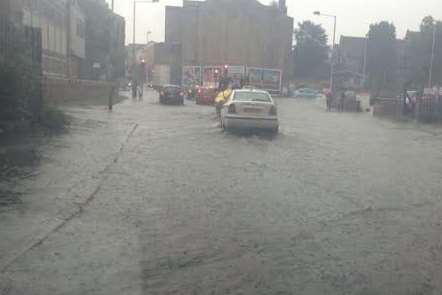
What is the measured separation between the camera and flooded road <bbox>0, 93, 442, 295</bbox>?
231 inches

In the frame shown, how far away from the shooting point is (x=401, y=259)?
6699 millimetres

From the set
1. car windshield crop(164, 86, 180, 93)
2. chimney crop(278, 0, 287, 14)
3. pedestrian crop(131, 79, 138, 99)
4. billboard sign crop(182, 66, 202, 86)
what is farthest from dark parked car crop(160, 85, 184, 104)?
chimney crop(278, 0, 287, 14)

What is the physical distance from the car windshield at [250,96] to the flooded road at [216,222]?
17.0 feet

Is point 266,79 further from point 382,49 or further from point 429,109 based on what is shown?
point 429,109

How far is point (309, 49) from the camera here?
4028 inches

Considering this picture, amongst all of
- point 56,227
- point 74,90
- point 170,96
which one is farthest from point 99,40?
point 56,227

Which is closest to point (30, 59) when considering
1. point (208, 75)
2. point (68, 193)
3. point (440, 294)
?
point (68, 193)

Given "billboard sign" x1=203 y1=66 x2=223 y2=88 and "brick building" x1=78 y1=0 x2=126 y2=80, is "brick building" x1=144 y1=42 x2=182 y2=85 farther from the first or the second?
"billboard sign" x1=203 y1=66 x2=223 y2=88

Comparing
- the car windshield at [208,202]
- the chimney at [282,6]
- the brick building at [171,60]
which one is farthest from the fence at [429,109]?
the chimney at [282,6]

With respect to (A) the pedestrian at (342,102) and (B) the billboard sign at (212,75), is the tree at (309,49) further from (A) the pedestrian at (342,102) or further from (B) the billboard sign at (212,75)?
(A) the pedestrian at (342,102)

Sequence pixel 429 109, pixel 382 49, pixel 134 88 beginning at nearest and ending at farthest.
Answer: pixel 429 109, pixel 134 88, pixel 382 49

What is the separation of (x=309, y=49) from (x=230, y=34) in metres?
21.1

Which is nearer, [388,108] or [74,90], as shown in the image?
[74,90]

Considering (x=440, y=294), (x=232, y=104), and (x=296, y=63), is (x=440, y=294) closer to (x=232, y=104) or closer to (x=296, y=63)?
(x=232, y=104)
